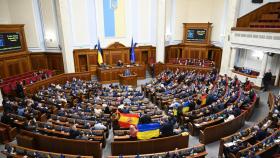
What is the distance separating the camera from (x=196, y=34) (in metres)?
23.4

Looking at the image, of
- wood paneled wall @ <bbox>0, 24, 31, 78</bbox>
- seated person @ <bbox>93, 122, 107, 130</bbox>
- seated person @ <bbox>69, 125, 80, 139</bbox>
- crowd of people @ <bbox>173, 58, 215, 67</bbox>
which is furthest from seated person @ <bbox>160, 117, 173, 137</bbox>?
wood paneled wall @ <bbox>0, 24, 31, 78</bbox>

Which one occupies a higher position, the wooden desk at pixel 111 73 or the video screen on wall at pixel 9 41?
the video screen on wall at pixel 9 41

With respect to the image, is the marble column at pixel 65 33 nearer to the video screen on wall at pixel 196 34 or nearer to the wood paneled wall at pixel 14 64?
the wood paneled wall at pixel 14 64

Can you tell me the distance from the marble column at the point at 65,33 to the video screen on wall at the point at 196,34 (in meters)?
13.3

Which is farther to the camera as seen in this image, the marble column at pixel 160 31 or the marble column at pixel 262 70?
the marble column at pixel 160 31

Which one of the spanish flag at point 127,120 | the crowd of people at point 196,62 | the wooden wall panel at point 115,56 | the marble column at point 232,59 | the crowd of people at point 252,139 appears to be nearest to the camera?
the crowd of people at point 252,139

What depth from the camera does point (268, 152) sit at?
294 inches

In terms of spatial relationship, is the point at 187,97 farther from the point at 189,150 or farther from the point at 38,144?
the point at 38,144

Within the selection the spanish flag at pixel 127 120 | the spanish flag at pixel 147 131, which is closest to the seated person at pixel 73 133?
the spanish flag at pixel 127 120

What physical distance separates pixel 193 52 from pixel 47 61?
1623 centimetres

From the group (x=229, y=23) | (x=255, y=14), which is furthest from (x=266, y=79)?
(x=255, y=14)

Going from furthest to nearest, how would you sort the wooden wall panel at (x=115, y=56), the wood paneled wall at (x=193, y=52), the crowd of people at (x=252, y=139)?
1. the wood paneled wall at (x=193, y=52)
2. the wooden wall panel at (x=115, y=56)
3. the crowd of people at (x=252, y=139)

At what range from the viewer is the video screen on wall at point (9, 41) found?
55.9 ft

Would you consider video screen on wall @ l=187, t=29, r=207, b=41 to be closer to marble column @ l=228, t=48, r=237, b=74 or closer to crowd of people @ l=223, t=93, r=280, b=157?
marble column @ l=228, t=48, r=237, b=74
